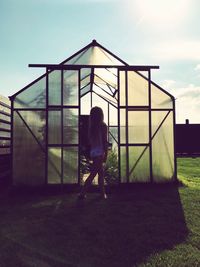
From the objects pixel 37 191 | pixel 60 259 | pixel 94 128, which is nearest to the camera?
pixel 60 259

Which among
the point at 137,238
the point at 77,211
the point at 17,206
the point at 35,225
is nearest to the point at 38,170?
the point at 17,206

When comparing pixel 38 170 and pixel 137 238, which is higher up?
pixel 38 170

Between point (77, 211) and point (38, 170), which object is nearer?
point (77, 211)

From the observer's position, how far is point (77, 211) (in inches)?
209

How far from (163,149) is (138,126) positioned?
2.83 feet

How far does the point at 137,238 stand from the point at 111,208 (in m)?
1.59

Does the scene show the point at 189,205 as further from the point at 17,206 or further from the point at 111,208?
the point at 17,206

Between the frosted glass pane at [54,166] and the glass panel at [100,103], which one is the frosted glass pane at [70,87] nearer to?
the frosted glass pane at [54,166]

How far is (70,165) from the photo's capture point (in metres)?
7.62

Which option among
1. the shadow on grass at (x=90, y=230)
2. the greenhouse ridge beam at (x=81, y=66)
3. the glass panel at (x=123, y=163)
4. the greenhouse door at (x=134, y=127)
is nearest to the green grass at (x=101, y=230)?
the shadow on grass at (x=90, y=230)

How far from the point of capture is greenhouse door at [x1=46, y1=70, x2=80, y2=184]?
300 inches

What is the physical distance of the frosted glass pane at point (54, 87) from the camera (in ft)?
25.5

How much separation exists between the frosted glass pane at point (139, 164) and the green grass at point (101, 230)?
1097 millimetres

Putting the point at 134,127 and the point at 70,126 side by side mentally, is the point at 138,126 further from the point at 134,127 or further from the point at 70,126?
the point at 70,126
